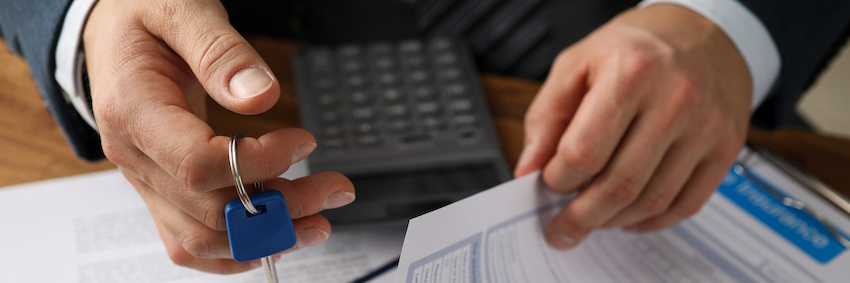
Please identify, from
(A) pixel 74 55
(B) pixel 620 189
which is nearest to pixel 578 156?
(B) pixel 620 189

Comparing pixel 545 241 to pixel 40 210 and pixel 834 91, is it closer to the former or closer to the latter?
pixel 40 210

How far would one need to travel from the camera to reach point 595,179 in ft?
0.94

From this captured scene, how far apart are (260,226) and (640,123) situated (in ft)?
0.71

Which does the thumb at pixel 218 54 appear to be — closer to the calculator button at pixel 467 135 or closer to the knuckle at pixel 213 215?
the knuckle at pixel 213 215

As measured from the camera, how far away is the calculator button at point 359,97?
0.38 m

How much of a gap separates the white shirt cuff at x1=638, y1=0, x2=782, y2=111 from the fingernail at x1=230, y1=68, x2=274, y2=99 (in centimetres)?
29

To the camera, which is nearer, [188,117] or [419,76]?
[188,117]

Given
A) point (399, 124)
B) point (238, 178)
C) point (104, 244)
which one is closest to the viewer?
point (238, 178)

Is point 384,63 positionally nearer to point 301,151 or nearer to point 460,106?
point 460,106

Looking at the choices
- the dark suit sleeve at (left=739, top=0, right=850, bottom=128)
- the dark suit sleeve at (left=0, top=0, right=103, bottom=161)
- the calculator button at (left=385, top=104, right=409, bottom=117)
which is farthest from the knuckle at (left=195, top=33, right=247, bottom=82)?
the dark suit sleeve at (left=739, top=0, right=850, bottom=128)

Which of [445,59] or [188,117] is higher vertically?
[188,117]

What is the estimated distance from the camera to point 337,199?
187 millimetres

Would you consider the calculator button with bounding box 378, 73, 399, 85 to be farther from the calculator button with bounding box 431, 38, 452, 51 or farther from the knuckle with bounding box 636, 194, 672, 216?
the knuckle with bounding box 636, 194, 672, 216

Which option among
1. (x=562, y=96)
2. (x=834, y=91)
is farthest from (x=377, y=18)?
(x=834, y=91)
